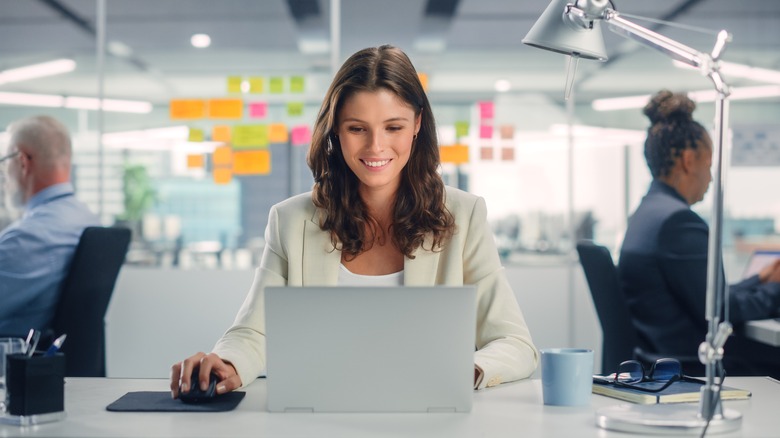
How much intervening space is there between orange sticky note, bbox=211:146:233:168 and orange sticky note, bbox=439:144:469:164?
1.16 m

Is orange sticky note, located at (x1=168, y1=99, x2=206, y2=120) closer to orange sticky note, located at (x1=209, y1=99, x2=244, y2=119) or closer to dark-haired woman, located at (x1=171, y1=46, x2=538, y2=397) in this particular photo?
orange sticky note, located at (x1=209, y1=99, x2=244, y2=119)

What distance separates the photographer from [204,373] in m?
1.56

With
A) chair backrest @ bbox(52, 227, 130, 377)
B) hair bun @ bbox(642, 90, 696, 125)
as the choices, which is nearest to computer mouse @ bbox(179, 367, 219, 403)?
chair backrest @ bbox(52, 227, 130, 377)

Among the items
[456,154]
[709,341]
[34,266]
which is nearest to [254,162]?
[456,154]

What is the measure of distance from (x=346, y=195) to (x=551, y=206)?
9.06 feet

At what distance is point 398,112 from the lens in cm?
A: 207

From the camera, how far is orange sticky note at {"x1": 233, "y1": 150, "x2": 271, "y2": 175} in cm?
464

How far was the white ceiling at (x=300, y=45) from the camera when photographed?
15.4ft

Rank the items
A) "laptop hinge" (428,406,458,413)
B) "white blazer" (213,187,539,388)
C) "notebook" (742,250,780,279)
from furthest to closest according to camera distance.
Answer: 1. "notebook" (742,250,780,279)
2. "white blazer" (213,187,539,388)
3. "laptop hinge" (428,406,458,413)

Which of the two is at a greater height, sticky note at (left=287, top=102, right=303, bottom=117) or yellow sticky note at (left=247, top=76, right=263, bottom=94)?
yellow sticky note at (left=247, top=76, right=263, bottom=94)

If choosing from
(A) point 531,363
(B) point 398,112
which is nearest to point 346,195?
(B) point 398,112

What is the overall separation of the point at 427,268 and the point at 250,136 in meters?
2.80

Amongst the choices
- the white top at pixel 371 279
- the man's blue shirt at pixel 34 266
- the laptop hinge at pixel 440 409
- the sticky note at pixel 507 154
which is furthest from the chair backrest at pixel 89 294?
the sticky note at pixel 507 154

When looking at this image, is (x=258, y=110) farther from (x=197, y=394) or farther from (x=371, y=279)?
(x=197, y=394)
